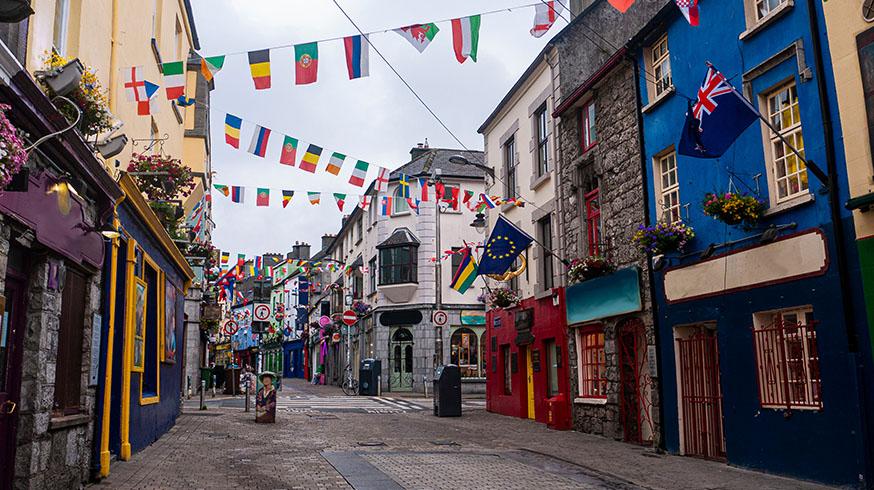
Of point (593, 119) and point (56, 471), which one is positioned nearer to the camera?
point (56, 471)

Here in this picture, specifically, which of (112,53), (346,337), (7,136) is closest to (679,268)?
(112,53)

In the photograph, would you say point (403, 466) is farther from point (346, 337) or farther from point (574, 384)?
point (346, 337)

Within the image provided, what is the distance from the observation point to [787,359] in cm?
931

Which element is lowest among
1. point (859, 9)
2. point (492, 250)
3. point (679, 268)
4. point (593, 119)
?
point (679, 268)

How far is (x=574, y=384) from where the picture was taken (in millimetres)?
15789

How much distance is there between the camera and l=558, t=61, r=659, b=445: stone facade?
1300 centimetres

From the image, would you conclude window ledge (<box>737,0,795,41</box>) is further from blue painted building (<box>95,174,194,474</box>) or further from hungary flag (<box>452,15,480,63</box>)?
blue painted building (<box>95,174,194,474</box>)

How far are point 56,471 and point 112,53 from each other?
18.1 feet

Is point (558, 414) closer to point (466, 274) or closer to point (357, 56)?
point (466, 274)

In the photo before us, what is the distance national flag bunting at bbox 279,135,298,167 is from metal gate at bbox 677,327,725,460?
717cm

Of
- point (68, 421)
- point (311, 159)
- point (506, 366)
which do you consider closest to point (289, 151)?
point (311, 159)

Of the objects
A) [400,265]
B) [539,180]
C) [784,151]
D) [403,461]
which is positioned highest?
[400,265]

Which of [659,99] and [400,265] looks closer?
[659,99]

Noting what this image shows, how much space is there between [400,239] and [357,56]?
2427 cm
